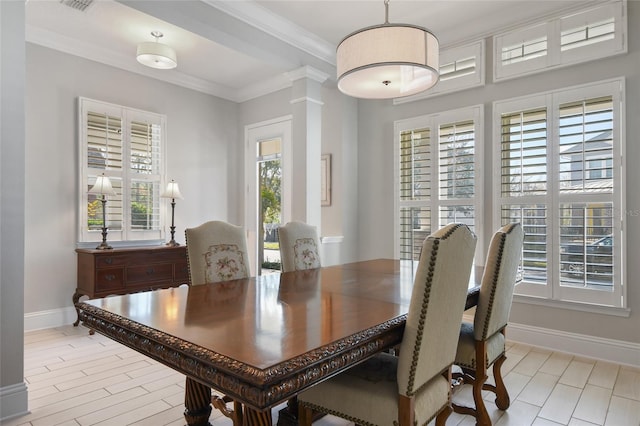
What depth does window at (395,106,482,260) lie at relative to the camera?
3721 mm

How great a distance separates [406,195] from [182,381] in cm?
276

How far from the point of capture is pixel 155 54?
365 centimetres

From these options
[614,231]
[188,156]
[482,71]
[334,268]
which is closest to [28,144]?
[188,156]

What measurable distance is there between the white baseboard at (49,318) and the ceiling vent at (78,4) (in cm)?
281

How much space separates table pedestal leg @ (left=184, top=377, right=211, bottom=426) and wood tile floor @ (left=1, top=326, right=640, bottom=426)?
0.54 ft

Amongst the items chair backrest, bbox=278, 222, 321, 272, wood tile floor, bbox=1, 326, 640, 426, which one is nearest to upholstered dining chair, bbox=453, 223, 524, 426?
wood tile floor, bbox=1, 326, 640, 426

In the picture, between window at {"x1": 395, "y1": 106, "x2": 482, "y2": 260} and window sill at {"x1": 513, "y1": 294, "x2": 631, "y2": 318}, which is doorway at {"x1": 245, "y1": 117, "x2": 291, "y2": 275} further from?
window sill at {"x1": 513, "y1": 294, "x2": 631, "y2": 318}

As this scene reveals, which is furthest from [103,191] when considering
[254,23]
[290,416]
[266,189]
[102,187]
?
[290,416]

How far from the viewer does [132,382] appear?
2.62 m

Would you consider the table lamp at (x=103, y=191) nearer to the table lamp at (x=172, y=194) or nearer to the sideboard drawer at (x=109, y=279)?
the sideboard drawer at (x=109, y=279)

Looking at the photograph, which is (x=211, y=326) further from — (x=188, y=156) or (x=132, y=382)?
(x=188, y=156)

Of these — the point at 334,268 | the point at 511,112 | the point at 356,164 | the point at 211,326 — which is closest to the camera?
the point at 211,326

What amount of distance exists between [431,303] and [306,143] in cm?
296

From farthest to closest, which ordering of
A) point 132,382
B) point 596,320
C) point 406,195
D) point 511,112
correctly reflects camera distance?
1. point 406,195
2. point 511,112
3. point 596,320
4. point 132,382
